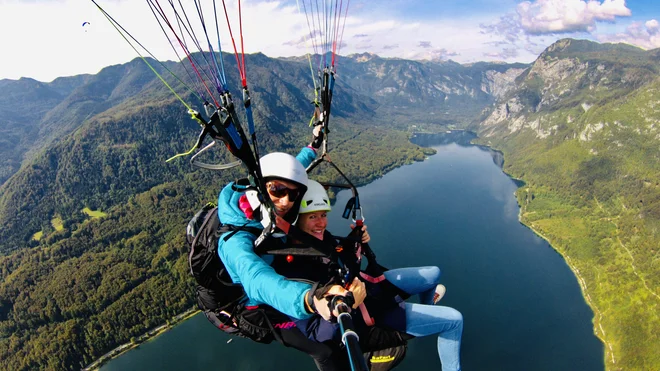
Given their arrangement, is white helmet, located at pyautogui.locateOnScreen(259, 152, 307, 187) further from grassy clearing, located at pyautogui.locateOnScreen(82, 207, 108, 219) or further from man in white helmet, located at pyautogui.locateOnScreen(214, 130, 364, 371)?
grassy clearing, located at pyautogui.locateOnScreen(82, 207, 108, 219)

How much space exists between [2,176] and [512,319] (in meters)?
168

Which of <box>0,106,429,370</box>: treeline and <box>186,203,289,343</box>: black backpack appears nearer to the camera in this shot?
<box>186,203,289,343</box>: black backpack

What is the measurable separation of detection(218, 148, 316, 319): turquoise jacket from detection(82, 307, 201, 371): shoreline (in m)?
42.1

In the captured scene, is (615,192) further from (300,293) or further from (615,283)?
(300,293)

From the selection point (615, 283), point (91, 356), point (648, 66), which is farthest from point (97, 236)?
point (648, 66)

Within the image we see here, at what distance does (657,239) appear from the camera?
56.5 meters

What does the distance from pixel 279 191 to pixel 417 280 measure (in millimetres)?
2118

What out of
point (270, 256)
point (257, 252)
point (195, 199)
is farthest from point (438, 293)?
point (195, 199)

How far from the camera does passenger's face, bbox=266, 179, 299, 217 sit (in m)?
3.07

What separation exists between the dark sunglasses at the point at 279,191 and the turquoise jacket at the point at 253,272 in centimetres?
31

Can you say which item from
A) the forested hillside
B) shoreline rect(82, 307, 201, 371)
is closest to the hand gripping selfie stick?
shoreline rect(82, 307, 201, 371)

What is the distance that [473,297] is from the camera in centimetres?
4097

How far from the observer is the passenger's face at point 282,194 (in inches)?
121

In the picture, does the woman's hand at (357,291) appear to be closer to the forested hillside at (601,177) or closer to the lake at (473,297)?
the lake at (473,297)
